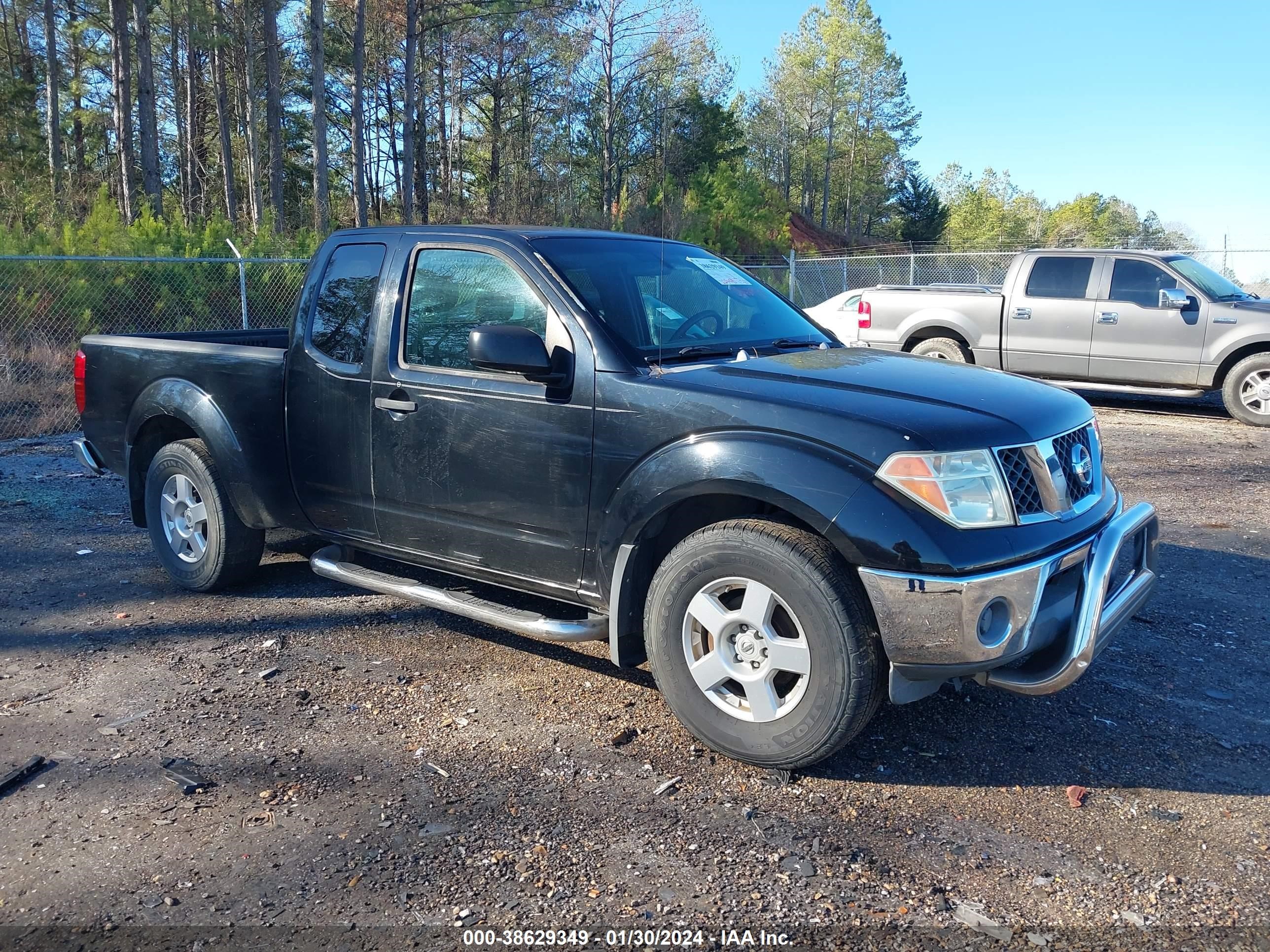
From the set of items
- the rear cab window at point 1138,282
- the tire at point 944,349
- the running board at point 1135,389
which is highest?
the rear cab window at point 1138,282

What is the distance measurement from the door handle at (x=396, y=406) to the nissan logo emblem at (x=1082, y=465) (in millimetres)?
2616

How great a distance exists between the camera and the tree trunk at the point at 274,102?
76.0ft

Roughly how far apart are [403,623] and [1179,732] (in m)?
3.47

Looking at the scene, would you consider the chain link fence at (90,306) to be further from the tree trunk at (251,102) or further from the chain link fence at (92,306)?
the tree trunk at (251,102)

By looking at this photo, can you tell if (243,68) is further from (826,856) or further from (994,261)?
(826,856)

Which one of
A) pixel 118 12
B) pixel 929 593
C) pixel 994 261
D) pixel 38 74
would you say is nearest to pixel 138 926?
pixel 929 593

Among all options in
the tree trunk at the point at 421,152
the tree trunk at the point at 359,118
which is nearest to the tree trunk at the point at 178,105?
the tree trunk at the point at 421,152

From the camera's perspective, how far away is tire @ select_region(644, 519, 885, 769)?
3199 mm

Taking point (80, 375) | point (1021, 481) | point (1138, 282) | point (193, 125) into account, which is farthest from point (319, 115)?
point (1021, 481)

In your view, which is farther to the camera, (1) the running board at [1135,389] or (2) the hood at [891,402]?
(1) the running board at [1135,389]

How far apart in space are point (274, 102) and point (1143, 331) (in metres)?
22.7

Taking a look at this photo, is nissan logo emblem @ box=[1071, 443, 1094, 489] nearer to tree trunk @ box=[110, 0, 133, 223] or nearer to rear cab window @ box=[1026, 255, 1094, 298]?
rear cab window @ box=[1026, 255, 1094, 298]

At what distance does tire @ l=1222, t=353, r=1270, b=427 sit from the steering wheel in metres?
8.97

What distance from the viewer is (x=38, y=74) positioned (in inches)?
1484
